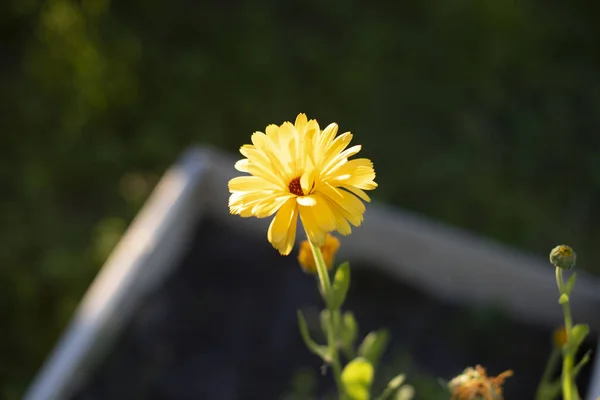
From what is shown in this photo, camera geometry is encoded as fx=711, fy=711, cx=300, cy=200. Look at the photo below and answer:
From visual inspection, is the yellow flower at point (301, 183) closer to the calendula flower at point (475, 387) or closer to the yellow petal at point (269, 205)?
the yellow petal at point (269, 205)

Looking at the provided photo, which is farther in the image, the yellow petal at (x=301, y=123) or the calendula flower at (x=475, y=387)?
the calendula flower at (x=475, y=387)

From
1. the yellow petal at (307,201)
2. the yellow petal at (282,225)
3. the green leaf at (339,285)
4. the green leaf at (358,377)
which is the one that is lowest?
the green leaf at (358,377)

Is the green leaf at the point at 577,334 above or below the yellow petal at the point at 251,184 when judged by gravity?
above

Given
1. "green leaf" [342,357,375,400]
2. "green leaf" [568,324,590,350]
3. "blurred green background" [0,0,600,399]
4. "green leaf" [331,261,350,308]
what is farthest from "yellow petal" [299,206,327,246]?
"blurred green background" [0,0,600,399]

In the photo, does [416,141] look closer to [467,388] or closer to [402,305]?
[402,305]

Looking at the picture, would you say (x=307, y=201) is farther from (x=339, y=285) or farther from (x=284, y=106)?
(x=284, y=106)

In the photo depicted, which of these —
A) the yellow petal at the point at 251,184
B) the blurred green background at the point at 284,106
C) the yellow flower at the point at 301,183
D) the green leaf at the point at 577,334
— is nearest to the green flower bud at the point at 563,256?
the green leaf at the point at 577,334

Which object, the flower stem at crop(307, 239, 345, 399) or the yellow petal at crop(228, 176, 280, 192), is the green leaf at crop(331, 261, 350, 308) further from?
the yellow petal at crop(228, 176, 280, 192)
